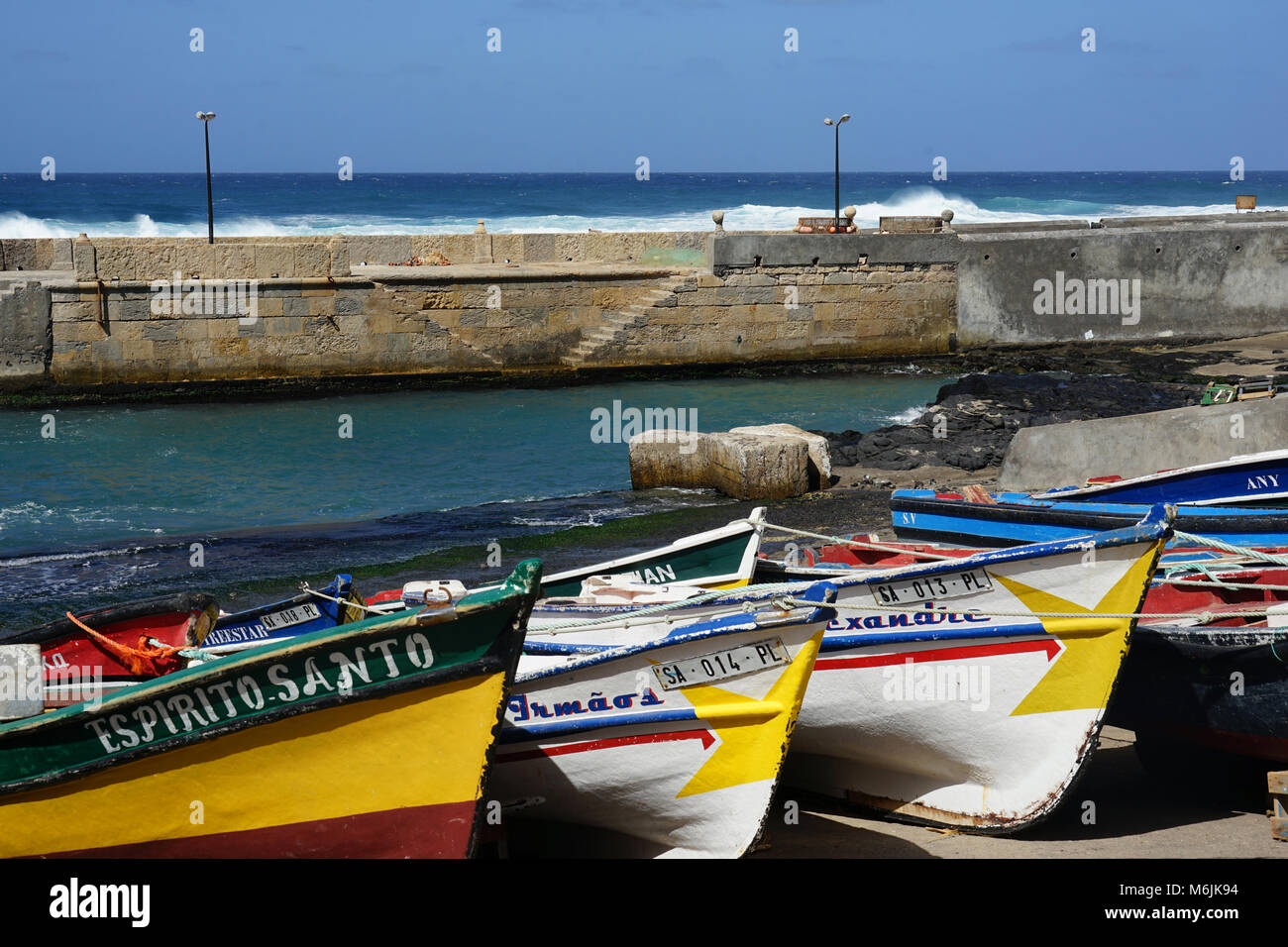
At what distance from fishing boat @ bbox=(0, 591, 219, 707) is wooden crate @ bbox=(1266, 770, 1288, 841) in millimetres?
4657

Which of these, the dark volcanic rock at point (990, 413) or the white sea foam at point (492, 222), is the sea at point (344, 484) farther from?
the white sea foam at point (492, 222)

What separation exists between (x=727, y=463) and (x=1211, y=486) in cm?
567

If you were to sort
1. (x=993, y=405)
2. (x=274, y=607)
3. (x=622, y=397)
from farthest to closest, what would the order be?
(x=622, y=397)
(x=993, y=405)
(x=274, y=607)

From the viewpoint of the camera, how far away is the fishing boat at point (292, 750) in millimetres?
4691

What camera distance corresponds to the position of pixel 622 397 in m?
22.5

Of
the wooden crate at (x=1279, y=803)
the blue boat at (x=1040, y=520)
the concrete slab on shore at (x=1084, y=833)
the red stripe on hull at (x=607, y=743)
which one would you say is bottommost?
the concrete slab on shore at (x=1084, y=833)

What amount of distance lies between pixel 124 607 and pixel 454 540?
675cm

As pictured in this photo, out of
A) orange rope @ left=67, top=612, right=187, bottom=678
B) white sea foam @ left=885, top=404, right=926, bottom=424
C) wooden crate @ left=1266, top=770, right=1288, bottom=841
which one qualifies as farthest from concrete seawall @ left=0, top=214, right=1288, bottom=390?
wooden crate @ left=1266, top=770, right=1288, bottom=841

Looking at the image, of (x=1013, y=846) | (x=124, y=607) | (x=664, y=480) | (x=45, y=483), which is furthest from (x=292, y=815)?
(x=45, y=483)

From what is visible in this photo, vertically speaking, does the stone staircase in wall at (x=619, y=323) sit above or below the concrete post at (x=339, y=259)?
below

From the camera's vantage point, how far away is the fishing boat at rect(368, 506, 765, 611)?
300 inches

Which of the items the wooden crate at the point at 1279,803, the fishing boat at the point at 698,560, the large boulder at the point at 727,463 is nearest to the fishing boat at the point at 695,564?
the fishing boat at the point at 698,560

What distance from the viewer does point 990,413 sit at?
57.1 feet
